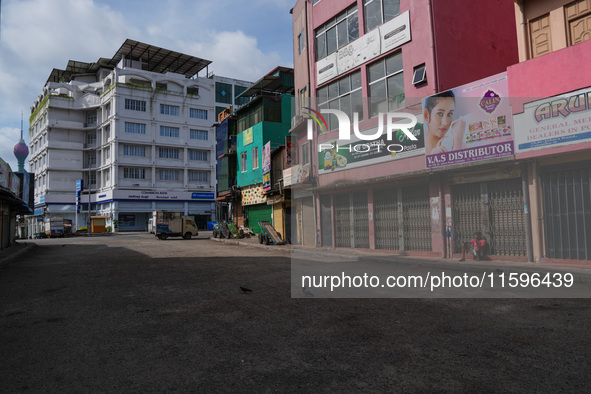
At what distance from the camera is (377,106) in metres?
17.0

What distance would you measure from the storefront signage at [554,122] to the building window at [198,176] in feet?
200

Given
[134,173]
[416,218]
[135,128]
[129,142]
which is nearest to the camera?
[416,218]

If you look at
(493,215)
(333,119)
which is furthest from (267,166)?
(493,215)

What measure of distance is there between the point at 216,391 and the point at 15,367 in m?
2.34

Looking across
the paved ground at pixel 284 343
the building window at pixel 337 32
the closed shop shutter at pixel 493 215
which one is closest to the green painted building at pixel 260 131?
the building window at pixel 337 32

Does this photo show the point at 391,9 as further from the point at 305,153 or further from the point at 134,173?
the point at 134,173

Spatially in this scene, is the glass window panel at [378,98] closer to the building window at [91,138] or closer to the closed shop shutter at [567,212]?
the closed shop shutter at [567,212]

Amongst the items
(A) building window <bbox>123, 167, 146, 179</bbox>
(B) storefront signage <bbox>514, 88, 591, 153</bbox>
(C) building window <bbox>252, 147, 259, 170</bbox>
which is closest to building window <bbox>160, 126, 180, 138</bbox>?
(A) building window <bbox>123, 167, 146, 179</bbox>

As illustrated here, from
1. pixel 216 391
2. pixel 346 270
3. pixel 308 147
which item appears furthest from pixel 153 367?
pixel 308 147

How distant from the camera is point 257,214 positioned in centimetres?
3291

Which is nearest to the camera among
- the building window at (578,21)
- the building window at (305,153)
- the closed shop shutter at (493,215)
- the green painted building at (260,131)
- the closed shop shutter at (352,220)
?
the building window at (578,21)

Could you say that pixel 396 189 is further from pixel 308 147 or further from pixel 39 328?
pixel 39 328

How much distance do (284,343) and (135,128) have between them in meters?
64.9

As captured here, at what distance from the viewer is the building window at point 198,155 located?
67.6 m
